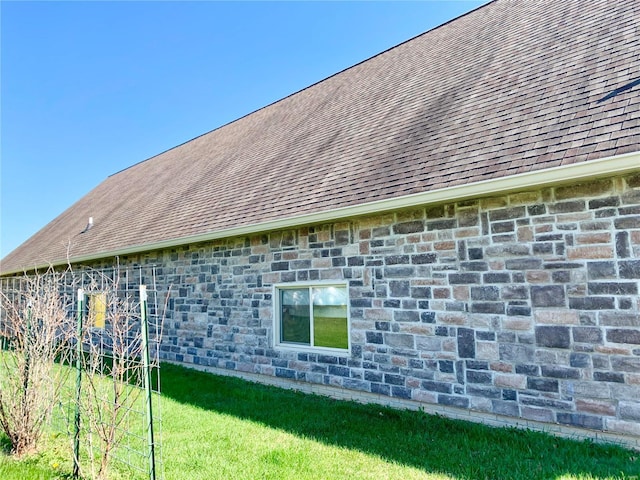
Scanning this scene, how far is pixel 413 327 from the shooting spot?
5.69 meters

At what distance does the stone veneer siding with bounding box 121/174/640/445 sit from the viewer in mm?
4242

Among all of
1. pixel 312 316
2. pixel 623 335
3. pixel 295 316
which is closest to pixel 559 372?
pixel 623 335

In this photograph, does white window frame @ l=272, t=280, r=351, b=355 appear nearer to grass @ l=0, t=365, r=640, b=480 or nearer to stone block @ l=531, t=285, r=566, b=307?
grass @ l=0, t=365, r=640, b=480

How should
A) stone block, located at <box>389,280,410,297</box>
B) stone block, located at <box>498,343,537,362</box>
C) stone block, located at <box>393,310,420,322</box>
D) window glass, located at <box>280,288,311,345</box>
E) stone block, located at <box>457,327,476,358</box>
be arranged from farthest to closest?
window glass, located at <box>280,288,311,345</box>
stone block, located at <box>389,280,410,297</box>
stone block, located at <box>393,310,420,322</box>
stone block, located at <box>457,327,476,358</box>
stone block, located at <box>498,343,537,362</box>

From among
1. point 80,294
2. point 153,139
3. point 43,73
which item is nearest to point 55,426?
point 80,294

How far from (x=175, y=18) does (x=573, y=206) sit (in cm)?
1174

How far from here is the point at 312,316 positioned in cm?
707

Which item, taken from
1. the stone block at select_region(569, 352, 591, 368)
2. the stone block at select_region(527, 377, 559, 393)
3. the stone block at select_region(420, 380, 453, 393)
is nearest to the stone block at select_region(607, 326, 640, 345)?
the stone block at select_region(569, 352, 591, 368)

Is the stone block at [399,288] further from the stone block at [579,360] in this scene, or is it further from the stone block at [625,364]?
the stone block at [625,364]

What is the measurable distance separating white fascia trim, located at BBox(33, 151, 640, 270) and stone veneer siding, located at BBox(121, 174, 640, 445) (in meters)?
0.32

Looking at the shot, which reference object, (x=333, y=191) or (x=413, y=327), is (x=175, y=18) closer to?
(x=333, y=191)

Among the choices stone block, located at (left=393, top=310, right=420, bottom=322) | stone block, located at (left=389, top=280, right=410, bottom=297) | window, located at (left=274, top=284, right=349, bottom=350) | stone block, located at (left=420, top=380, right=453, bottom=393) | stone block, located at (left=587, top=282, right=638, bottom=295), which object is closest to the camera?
stone block, located at (left=587, top=282, right=638, bottom=295)

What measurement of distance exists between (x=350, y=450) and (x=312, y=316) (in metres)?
2.92

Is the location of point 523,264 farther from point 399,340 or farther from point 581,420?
point 399,340
